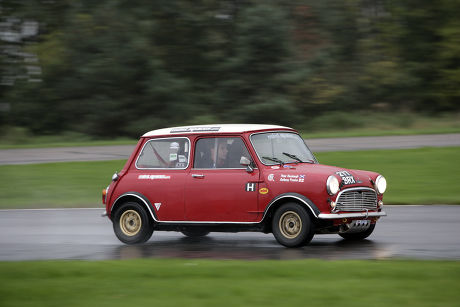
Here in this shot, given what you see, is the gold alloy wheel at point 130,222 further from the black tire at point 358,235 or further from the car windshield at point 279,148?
the black tire at point 358,235

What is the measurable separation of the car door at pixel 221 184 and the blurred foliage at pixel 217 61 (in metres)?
25.7

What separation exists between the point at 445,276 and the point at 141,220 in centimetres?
536

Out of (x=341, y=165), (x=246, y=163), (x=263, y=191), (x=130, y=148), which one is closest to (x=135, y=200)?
(x=246, y=163)

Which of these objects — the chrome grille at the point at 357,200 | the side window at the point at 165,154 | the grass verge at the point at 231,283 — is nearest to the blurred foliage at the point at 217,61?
the side window at the point at 165,154

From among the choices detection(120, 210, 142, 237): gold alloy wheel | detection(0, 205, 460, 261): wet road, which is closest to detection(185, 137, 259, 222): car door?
detection(0, 205, 460, 261): wet road


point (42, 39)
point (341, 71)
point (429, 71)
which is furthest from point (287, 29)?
point (42, 39)

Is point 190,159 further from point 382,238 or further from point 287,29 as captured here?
point 287,29

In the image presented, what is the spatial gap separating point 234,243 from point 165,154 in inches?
66.9

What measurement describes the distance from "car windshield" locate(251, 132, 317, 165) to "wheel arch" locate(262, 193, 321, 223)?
64cm

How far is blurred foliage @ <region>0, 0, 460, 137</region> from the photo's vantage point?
37750 mm

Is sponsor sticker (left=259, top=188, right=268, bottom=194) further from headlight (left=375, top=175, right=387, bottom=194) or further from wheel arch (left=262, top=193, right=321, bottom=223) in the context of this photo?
headlight (left=375, top=175, right=387, bottom=194)

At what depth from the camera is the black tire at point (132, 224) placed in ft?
37.0

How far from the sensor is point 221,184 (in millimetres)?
10570

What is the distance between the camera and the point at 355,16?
40.3 m
